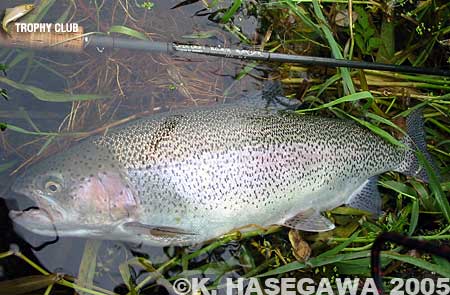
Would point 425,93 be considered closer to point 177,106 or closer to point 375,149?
point 375,149

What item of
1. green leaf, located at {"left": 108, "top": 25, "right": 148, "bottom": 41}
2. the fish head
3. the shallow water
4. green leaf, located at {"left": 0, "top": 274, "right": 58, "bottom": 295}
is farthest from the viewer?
green leaf, located at {"left": 108, "top": 25, "right": 148, "bottom": 41}

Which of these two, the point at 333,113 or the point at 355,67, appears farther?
the point at 333,113

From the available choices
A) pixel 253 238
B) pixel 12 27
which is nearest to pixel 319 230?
pixel 253 238

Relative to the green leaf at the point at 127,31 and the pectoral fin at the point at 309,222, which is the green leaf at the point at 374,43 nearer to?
the pectoral fin at the point at 309,222

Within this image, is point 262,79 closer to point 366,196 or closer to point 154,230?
point 366,196

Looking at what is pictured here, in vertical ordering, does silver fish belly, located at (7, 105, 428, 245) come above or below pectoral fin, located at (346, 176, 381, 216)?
above

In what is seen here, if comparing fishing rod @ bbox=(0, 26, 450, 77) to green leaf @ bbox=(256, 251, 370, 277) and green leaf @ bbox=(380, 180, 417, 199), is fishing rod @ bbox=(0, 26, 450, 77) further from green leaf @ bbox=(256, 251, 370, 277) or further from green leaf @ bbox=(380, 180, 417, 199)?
green leaf @ bbox=(256, 251, 370, 277)

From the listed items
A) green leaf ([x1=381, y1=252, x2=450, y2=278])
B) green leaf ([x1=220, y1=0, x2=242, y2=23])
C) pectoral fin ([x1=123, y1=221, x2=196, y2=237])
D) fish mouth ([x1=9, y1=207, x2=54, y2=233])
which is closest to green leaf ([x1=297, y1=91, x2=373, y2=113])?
green leaf ([x1=220, y1=0, x2=242, y2=23])
